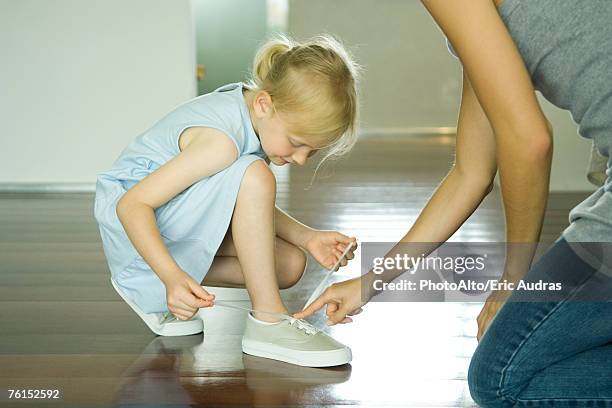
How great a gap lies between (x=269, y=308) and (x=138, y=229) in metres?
0.27

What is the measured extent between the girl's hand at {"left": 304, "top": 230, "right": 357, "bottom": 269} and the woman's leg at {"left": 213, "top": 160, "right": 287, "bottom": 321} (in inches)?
5.8

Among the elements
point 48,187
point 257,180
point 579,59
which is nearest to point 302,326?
point 257,180

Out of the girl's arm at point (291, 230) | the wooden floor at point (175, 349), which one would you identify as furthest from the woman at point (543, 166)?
the girl's arm at point (291, 230)

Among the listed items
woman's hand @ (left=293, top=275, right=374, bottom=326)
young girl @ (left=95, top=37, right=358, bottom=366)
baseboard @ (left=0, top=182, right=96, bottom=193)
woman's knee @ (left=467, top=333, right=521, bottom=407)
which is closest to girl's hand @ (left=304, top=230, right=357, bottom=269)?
young girl @ (left=95, top=37, right=358, bottom=366)

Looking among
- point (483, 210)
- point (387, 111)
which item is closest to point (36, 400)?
point (483, 210)

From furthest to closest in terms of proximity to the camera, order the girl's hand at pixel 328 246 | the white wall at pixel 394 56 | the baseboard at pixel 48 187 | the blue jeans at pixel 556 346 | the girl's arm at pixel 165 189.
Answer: the white wall at pixel 394 56
the baseboard at pixel 48 187
the girl's hand at pixel 328 246
the girl's arm at pixel 165 189
the blue jeans at pixel 556 346

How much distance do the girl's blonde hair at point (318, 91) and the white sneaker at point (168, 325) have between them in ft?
1.37

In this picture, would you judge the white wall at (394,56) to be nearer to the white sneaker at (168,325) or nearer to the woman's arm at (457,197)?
the white sneaker at (168,325)

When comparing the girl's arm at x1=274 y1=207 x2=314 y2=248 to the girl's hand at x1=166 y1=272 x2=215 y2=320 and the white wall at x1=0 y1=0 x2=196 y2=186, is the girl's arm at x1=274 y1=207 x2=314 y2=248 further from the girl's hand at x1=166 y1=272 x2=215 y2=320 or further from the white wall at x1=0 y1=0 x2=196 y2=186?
the white wall at x1=0 y1=0 x2=196 y2=186

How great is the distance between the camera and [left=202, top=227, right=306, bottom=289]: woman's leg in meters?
1.81

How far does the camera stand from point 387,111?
7.35 metres

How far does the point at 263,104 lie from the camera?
5.39 feet

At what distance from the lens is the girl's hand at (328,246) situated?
5.65ft

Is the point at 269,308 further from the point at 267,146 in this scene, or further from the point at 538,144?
the point at 538,144
